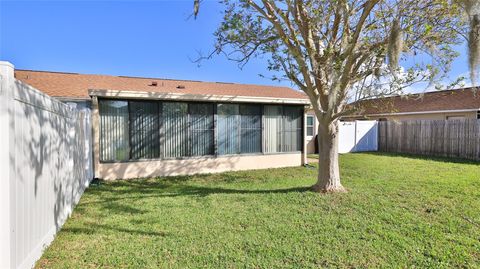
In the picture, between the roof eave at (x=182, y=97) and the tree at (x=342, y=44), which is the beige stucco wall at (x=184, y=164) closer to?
the roof eave at (x=182, y=97)

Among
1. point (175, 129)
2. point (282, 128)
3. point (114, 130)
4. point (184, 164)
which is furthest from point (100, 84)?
point (282, 128)

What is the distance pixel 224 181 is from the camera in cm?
789

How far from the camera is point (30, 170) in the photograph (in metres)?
2.90

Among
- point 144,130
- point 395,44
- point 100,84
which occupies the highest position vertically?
point 100,84

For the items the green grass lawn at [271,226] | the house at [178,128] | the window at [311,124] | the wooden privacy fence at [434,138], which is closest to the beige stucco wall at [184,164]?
the house at [178,128]

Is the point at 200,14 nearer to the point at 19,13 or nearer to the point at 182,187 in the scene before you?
the point at 182,187

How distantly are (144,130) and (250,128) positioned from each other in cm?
373

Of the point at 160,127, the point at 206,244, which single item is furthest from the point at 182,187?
the point at 206,244

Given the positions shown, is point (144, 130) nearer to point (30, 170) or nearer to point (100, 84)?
point (100, 84)

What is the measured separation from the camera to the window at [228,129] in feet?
31.0

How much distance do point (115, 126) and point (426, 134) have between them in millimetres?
14441

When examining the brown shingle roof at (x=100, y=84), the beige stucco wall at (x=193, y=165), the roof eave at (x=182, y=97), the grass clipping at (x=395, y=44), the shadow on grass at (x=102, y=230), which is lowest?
the shadow on grass at (x=102, y=230)

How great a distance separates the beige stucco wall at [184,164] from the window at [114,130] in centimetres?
16

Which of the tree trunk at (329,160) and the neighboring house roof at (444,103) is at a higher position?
the neighboring house roof at (444,103)
